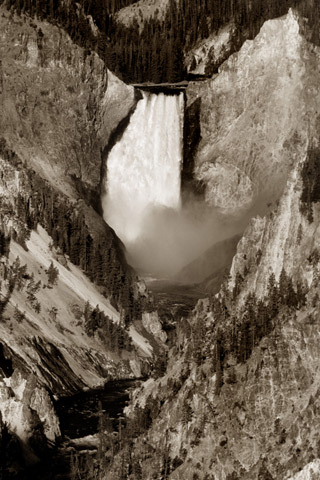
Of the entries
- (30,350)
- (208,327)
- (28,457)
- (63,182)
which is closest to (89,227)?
(63,182)

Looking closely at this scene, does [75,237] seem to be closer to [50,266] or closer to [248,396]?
[50,266]

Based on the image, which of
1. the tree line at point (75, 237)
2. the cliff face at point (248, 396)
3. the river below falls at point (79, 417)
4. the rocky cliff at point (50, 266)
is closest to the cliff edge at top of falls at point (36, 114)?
the rocky cliff at point (50, 266)

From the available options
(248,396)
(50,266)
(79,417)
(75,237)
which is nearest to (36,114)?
(75,237)

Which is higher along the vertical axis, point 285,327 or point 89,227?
point 89,227

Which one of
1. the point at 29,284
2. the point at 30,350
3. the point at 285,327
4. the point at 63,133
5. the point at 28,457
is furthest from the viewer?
the point at 63,133

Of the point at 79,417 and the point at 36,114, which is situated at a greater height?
the point at 36,114

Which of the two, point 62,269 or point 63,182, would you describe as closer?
point 62,269

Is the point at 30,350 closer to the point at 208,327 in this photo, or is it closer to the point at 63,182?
the point at 208,327

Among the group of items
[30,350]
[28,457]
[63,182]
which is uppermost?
[63,182]
